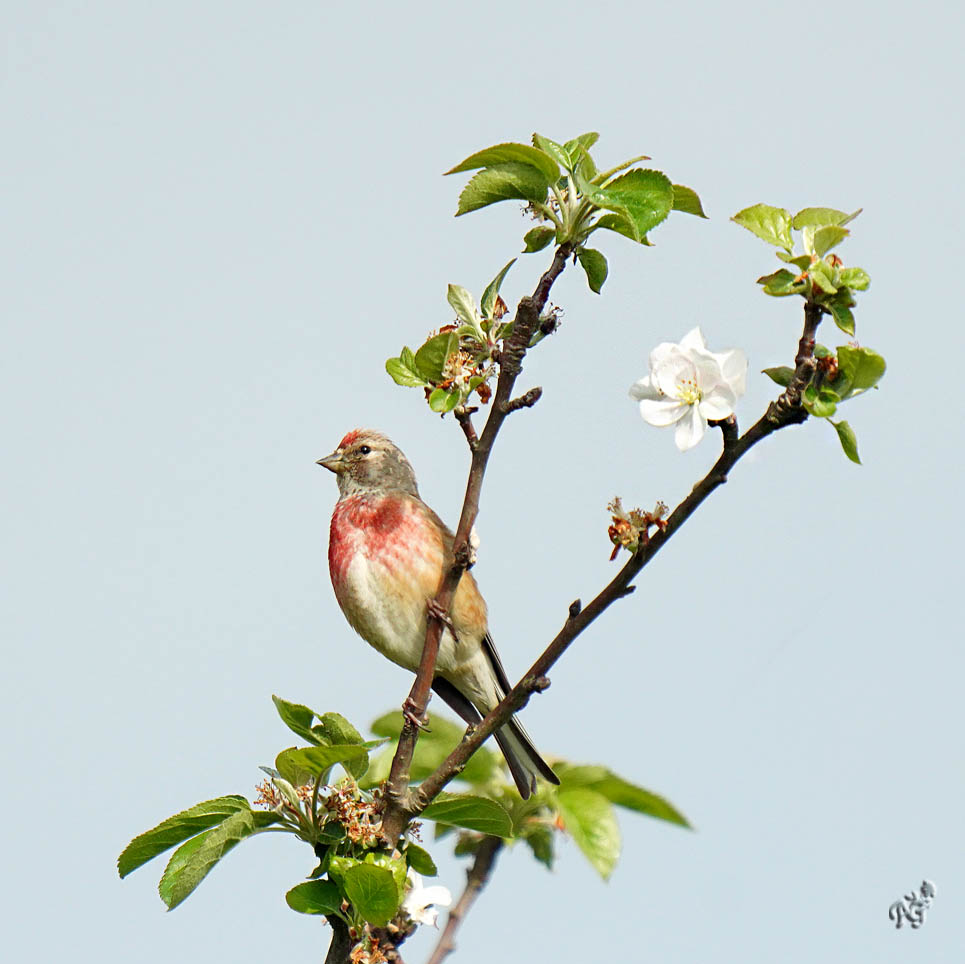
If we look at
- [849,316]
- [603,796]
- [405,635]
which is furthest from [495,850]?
[849,316]

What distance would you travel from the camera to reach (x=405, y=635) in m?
A: 6.33

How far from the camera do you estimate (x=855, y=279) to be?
3188mm

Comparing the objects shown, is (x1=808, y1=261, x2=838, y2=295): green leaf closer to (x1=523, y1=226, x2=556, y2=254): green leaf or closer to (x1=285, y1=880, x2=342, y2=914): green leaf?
(x1=523, y1=226, x2=556, y2=254): green leaf

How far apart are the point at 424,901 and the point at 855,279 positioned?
2097 millimetres

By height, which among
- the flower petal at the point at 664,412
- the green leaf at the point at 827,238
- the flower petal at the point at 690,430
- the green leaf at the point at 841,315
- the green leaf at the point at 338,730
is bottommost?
the green leaf at the point at 338,730

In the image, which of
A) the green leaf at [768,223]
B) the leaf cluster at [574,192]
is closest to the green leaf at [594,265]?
the leaf cluster at [574,192]

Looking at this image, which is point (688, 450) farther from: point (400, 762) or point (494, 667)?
point (494, 667)

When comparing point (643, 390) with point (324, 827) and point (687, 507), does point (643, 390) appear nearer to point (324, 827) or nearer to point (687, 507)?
point (687, 507)

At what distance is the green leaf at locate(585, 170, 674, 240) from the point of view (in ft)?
11.3

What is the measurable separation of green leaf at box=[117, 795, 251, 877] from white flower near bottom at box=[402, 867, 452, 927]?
54 centimetres

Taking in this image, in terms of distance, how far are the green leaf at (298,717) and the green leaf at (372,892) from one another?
0.39 m

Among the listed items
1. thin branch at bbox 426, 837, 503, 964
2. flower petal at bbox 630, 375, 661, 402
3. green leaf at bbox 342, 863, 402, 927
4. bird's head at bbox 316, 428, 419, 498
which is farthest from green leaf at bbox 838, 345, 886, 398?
bird's head at bbox 316, 428, 419, 498

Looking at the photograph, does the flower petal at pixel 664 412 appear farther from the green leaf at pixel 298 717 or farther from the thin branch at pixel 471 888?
the thin branch at pixel 471 888

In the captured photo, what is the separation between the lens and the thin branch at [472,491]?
11.7 ft
